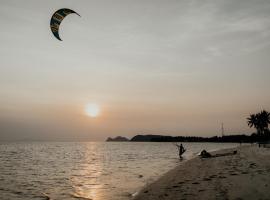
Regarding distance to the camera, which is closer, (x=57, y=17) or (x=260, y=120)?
(x=57, y=17)

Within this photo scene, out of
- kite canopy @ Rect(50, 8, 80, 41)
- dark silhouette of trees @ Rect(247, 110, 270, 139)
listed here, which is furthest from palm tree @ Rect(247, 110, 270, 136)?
kite canopy @ Rect(50, 8, 80, 41)

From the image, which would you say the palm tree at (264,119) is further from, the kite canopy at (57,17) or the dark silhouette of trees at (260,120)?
the kite canopy at (57,17)

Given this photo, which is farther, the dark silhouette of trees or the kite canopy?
the dark silhouette of trees

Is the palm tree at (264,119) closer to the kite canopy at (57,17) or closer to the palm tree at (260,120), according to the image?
the palm tree at (260,120)

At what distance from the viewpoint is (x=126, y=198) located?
16.0m

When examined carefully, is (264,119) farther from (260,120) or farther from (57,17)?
(57,17)

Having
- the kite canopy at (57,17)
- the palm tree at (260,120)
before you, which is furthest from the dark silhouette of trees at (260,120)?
the kite canopy at (57,17)

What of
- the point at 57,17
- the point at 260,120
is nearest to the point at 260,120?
the point at 260,120

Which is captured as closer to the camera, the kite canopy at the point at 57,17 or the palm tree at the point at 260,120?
the kite canopy at the point at 57,17

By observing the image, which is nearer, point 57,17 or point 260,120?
point 57,17

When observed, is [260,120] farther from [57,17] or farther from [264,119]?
[57,17]

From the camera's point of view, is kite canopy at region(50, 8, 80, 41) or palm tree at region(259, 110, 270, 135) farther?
palm tree at region(259, 110, 270, 135)

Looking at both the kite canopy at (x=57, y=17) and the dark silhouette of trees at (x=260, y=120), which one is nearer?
the kite canopy at (x=57, y=17)

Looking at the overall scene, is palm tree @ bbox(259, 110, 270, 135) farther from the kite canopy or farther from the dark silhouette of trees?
the kite canopy
